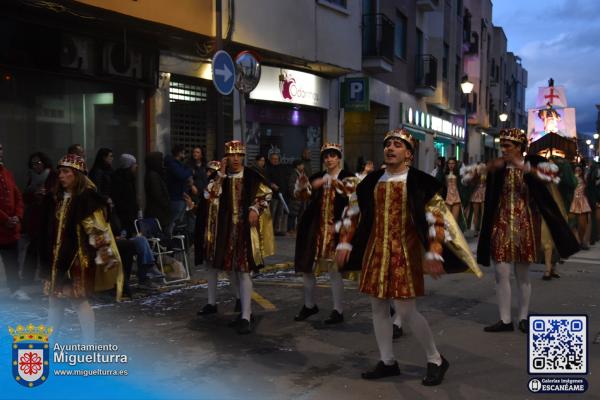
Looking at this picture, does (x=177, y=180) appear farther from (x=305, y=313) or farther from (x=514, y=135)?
(x=514, y=135)

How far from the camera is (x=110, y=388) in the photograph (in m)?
4.69

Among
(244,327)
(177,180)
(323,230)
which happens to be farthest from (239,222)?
(177,180)

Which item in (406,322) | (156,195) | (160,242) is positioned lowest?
(406,322)

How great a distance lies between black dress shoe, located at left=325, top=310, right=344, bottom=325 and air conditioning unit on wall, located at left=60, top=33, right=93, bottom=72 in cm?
668

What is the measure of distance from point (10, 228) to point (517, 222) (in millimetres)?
5858

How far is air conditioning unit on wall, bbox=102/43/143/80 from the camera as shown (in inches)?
456

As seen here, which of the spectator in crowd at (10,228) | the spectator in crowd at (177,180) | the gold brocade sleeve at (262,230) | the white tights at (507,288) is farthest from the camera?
the spectator in crowd at (177,180)

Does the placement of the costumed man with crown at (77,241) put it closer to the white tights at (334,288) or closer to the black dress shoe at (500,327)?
the white tights at (334,288)

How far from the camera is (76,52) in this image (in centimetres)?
1094

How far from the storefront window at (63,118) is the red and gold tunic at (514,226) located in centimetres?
752

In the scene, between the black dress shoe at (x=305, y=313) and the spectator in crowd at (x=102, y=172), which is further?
the spectator in crowd at (x=102, y=172)

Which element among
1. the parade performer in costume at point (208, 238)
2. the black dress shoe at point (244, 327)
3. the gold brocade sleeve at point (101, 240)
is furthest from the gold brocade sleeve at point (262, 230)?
the gold brocade sleeve at point (101, 240)

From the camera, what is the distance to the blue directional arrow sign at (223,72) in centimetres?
917

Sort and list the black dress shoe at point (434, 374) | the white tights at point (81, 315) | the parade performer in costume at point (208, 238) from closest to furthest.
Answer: the black dress shoe at point (434, 374) → the white tights at point (81, 315) → the parade performer in costume at point (208, 238)
